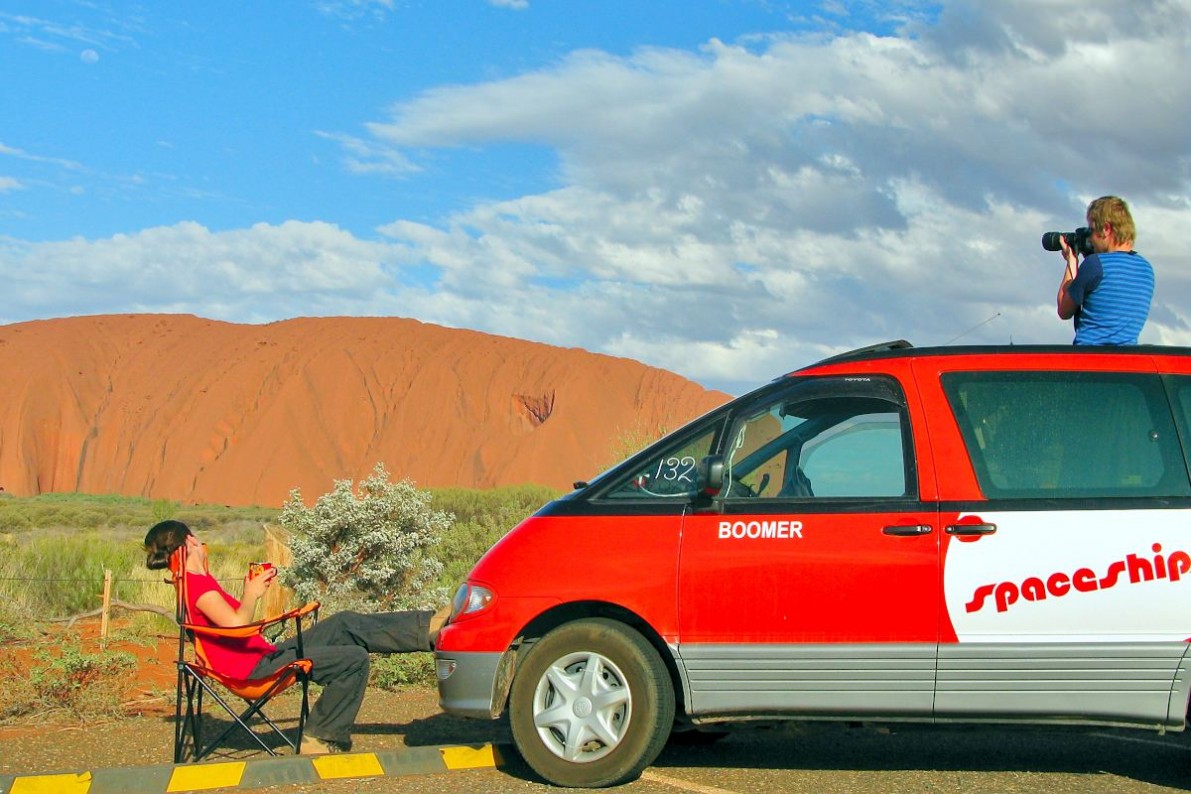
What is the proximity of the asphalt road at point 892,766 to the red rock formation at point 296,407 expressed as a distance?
49.8 m

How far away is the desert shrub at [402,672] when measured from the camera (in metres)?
9.73

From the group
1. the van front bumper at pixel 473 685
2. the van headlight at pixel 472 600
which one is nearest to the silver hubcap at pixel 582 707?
the van front bumper at pixel 473 685

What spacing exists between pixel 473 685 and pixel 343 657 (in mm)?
946

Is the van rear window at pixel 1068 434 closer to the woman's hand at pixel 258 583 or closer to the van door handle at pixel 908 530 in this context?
the van door handle at pixel 908 530

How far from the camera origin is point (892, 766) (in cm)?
679

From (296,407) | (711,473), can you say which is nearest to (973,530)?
(711,473)

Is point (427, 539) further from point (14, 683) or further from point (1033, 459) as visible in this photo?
point (1033, 459)

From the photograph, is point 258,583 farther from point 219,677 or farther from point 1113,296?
point 1113,296

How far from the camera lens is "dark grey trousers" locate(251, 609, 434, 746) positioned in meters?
Answer: 6.95

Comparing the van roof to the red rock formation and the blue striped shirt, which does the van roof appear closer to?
the blue striped shirt

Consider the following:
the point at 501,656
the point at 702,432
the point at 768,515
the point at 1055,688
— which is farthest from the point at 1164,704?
the point at 501,656

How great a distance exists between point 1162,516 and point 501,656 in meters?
3.04

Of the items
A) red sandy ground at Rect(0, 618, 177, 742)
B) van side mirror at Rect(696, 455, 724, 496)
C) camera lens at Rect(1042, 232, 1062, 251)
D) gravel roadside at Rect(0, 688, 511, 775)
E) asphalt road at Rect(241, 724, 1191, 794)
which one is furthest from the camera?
red sandy ground at Rect(0, 618, 177, 742)

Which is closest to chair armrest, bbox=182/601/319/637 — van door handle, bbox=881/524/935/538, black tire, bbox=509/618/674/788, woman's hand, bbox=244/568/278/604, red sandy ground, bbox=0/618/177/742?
woman's hand, bbox=244/568/278/604
